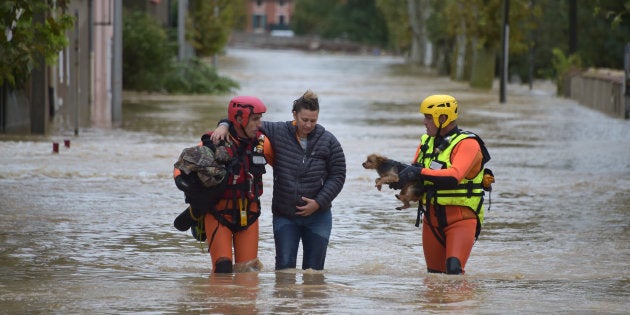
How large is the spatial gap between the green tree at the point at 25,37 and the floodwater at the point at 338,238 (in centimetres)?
147

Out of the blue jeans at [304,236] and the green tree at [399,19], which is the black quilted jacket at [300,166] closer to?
the blue jeans at [304,236]

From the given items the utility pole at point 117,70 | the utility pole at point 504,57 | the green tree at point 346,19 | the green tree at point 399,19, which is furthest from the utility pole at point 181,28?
the green tree at point 346,19

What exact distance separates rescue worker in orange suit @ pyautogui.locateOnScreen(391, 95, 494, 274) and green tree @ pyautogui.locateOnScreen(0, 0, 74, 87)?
6.54 metres

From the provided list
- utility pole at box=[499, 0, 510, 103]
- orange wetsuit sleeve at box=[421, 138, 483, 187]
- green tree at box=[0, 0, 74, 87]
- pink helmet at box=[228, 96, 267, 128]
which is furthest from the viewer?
utility pole at box=[499, 0, 510, 103]

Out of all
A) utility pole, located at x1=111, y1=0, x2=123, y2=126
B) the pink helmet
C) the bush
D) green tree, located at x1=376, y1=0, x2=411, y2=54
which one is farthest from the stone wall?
green tree, located at x1=376, y1=0, x2=411, y2=54

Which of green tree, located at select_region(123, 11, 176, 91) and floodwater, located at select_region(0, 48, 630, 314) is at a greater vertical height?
green tree, located at select_region(123, 11, 176, 91)

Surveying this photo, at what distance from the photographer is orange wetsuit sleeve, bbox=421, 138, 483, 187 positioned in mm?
9219

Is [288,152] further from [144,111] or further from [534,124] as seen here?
[144,111]

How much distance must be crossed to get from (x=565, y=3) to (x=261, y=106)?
56.5 m

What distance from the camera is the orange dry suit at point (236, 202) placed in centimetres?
916

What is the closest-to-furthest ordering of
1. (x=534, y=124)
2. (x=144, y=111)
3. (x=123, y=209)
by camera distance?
1. (x=123, y=209)
2. (x=534, y=124)
3. (x=144, y=111)

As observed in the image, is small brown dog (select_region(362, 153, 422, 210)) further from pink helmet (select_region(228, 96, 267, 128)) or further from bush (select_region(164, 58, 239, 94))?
bush (select_region(164, 58, 239, 94))

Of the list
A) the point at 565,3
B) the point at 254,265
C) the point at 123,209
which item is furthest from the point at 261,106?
the point at 565,3

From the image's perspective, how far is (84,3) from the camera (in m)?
37.7
